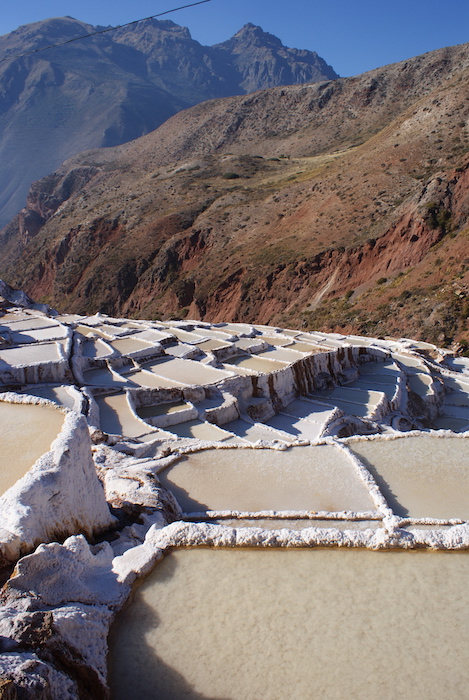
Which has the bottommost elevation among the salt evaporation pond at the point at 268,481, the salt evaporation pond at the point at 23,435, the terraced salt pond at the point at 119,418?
the terraced salt pond at the point at 119,418

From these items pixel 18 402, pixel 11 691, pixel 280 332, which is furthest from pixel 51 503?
pixel 280 332

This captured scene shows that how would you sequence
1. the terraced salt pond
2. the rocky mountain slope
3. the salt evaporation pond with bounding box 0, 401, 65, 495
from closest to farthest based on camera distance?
the salt evaporation pond with bounding box 0, 401, 65, 495 → the terraced salt pond → the rocky mountain slope

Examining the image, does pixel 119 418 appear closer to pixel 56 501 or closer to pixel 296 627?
pixel 56 501

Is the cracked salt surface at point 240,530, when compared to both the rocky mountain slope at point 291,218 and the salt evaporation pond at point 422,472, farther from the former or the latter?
the rocky mountain slope at point 291,218

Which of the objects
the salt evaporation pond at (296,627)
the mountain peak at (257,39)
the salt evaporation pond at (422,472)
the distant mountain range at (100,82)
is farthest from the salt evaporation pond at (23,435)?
the mountain peak at (257,39)

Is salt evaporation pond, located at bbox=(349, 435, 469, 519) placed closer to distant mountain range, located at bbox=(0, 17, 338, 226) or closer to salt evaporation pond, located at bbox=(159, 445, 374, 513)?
salt evaporation pond, located at bbox=(159, 445, 374, 513)

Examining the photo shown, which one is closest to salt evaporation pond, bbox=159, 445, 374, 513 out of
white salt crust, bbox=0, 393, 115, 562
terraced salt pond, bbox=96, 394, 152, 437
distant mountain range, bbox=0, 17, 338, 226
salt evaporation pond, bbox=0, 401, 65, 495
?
white salt crust, bbox=0, 393, 115, 562

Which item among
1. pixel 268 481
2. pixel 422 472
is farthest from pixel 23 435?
pixel 422 472
